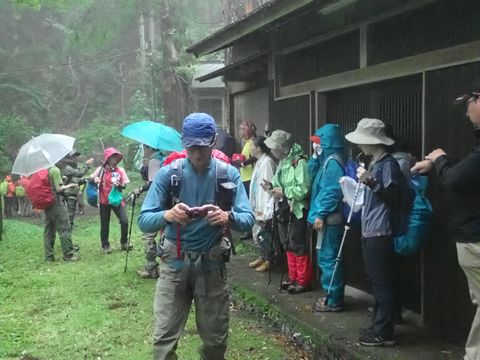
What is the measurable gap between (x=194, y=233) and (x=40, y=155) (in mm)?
5764

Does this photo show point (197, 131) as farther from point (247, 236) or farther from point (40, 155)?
point (40, 155)

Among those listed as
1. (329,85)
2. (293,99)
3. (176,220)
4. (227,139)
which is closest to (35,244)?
(227,139)

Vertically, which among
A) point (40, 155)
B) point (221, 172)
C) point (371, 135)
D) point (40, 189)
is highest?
point (371, 135)

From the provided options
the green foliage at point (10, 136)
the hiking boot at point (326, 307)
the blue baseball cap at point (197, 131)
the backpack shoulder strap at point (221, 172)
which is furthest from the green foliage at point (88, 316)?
the green foliage at point (10, 136)

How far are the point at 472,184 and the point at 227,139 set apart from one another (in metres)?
6.89

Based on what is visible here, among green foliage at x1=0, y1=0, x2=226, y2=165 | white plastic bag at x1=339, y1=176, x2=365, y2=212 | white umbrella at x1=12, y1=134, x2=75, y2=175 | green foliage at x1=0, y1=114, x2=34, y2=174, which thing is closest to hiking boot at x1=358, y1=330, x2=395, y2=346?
white plastic bag at x1=339, y1=176, x2=365, y2=212

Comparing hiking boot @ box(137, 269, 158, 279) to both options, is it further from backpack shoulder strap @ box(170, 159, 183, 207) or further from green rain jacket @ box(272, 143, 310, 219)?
backpack shoulder strap @ box(170, 159, 183, 207)

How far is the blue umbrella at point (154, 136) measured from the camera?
698 cm

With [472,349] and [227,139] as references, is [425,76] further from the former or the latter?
[227,139]

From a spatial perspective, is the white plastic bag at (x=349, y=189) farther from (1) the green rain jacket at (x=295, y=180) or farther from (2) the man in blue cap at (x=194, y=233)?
(2) the man in blue cap at (x=194, y=233)

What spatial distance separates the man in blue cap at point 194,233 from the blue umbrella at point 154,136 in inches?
139

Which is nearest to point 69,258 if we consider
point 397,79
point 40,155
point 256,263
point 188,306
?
point 40,155

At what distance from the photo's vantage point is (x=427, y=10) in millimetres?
4449

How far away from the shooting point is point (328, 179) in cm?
513
